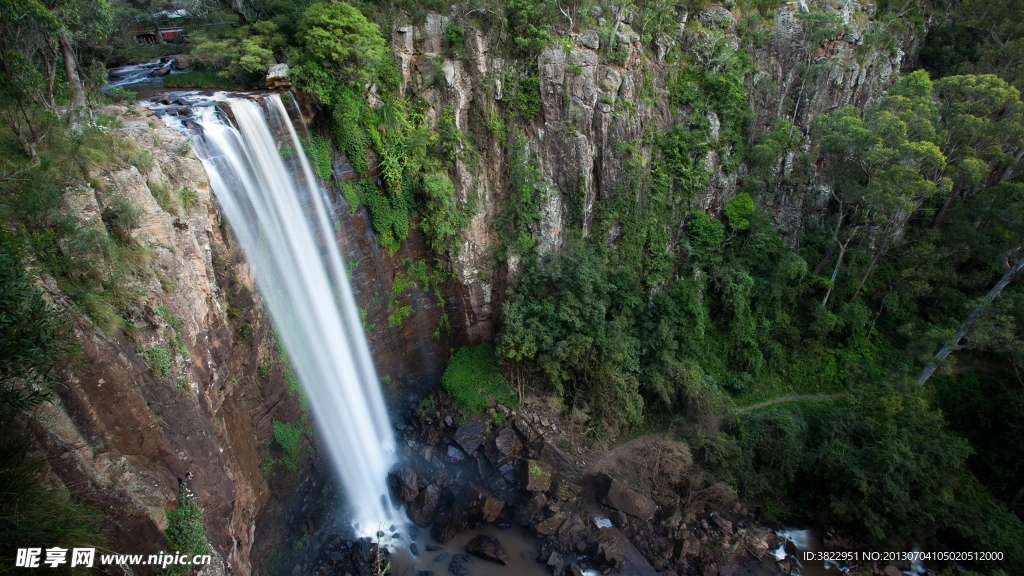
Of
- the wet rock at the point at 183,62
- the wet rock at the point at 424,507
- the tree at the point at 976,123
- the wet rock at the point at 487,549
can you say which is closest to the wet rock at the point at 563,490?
the wet rock at the point at 487,549

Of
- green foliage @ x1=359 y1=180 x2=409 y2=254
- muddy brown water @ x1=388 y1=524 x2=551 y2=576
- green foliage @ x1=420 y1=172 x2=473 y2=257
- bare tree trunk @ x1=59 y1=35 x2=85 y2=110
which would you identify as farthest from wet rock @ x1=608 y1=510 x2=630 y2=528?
bare tree trunk @ x1=59 y1=35 x2=85 y2=110

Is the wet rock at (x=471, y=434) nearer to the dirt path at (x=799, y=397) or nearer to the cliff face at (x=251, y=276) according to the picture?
the cliff face at (x=251, y=276)

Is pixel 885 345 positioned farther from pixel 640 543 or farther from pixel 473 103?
pixel 473 103

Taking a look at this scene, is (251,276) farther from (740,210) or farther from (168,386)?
(740,210)

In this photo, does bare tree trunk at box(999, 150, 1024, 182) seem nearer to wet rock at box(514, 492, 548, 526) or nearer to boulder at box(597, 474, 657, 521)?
boulder at box(597, 474, 657, 521)

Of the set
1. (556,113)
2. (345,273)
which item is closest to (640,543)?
(345,273)

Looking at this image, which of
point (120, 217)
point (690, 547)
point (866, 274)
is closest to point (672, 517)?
point (690, 547)
